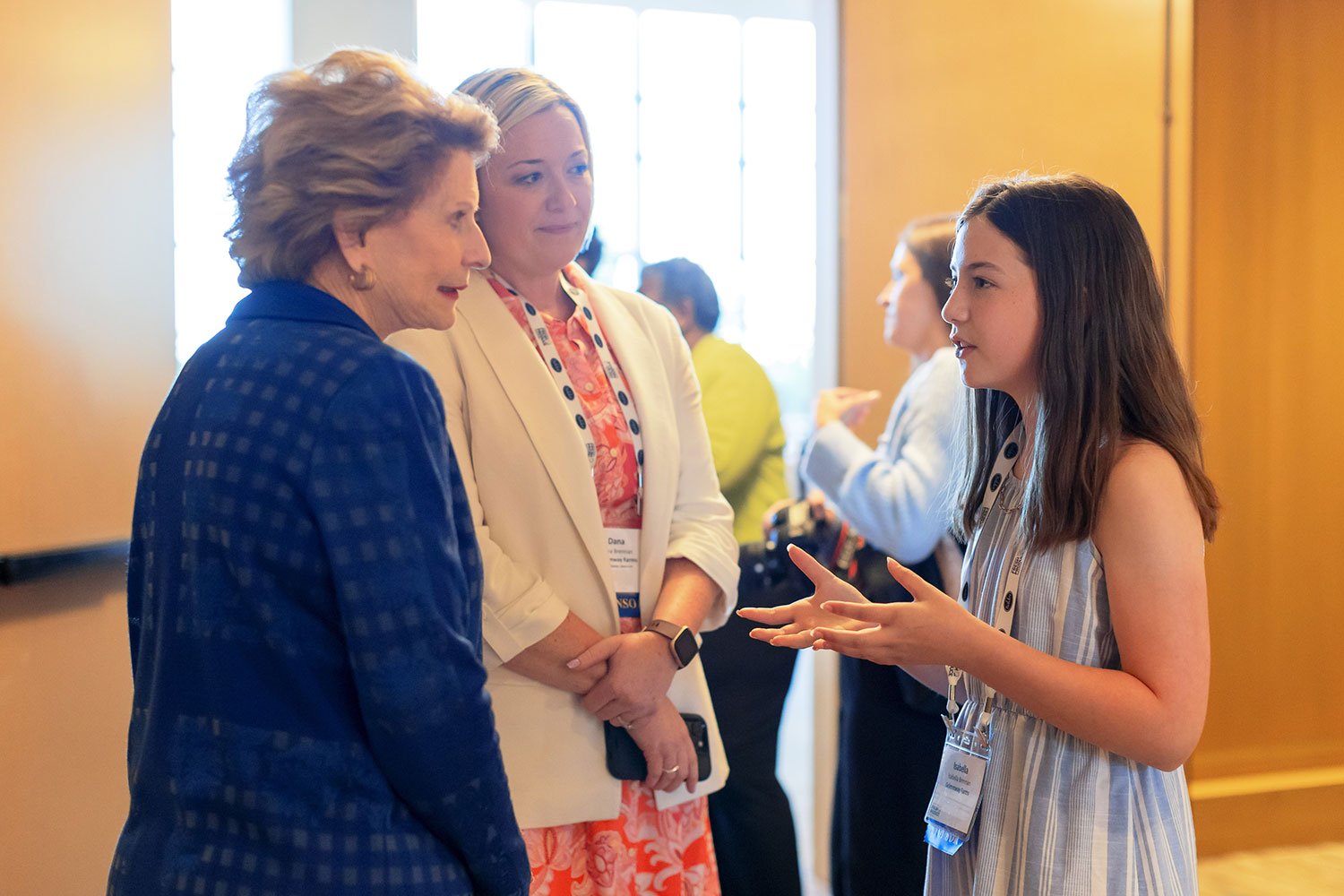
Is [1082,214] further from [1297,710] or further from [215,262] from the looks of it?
[1297,710]

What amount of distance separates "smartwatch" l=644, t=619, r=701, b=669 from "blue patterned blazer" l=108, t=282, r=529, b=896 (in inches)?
23.0

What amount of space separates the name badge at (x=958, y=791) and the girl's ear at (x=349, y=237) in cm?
95

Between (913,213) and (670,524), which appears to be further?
(913,213)

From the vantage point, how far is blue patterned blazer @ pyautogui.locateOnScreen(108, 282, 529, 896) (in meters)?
1.10

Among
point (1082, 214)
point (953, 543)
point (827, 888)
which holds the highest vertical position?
point (1082, 214)

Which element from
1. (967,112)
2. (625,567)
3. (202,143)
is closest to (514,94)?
(625,567)

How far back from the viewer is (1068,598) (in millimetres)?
1417

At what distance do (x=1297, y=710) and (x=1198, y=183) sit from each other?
6.14 feet

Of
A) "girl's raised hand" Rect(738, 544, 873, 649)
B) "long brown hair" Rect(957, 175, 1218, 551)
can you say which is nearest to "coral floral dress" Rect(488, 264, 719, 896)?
"girl's raised hand" Rect(738, 544, 873, 649)

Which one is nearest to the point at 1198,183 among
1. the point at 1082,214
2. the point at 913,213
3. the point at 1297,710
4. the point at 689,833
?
the point at 913,213

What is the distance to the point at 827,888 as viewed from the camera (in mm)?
3717

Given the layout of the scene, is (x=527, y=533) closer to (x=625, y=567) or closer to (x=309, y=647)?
(x=625, y=567)

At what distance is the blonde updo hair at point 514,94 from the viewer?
172 cm

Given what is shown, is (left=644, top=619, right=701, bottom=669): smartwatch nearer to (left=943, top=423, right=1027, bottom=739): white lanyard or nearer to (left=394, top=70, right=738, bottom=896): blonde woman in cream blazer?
(left=394, top=70, right=738, bottom=896): blonde woman in cream blazer
